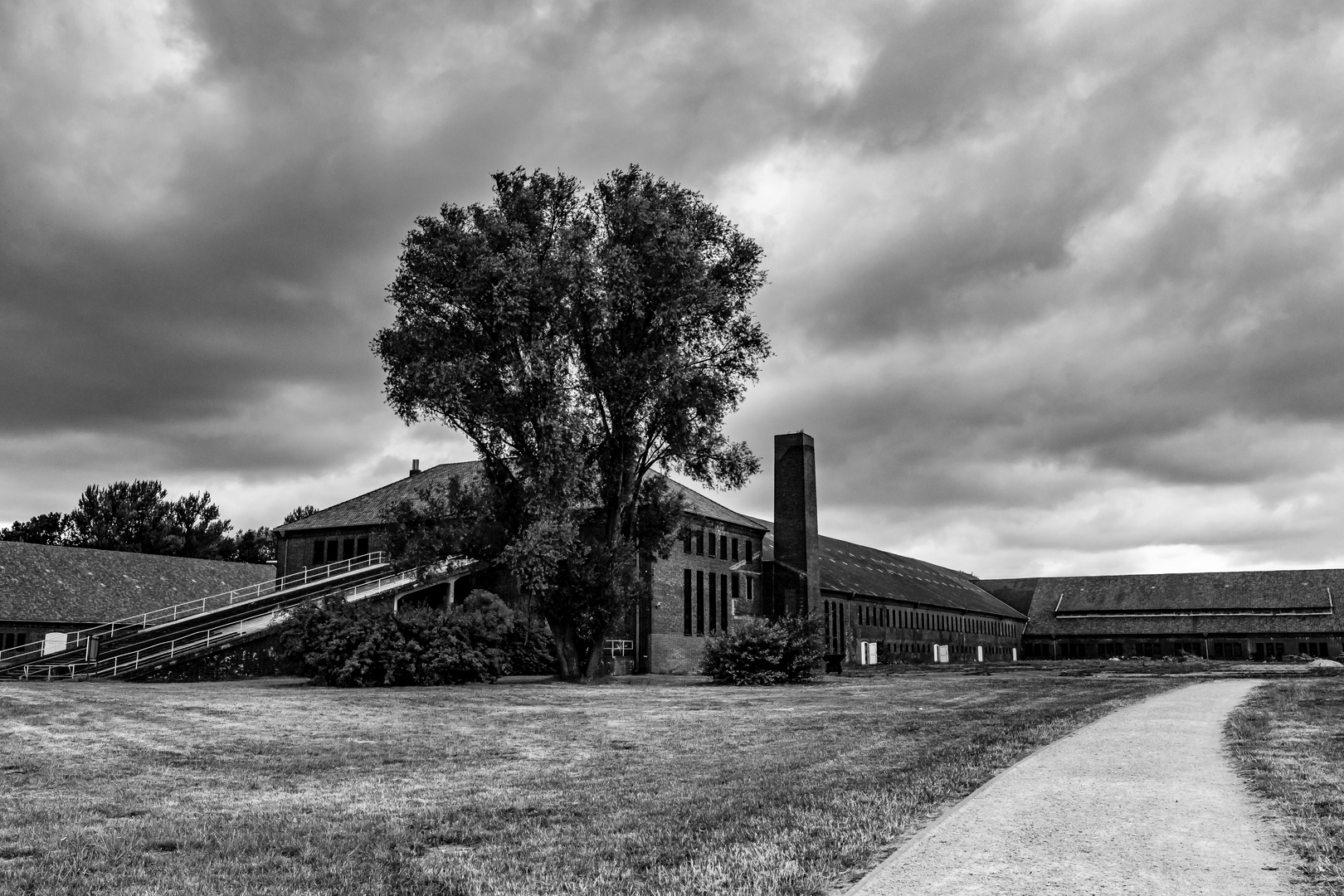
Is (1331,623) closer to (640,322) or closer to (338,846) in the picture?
(640,322)

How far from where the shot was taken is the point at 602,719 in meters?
19.4

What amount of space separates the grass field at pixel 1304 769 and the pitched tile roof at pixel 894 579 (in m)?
38.6

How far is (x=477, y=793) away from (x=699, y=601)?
41731mm

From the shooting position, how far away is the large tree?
31.7m

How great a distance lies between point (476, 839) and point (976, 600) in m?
93.9

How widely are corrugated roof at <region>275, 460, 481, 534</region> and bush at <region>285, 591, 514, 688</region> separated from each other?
20140 millimetres

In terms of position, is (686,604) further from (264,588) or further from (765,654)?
(264,588)

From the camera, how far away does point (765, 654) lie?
1336 inches

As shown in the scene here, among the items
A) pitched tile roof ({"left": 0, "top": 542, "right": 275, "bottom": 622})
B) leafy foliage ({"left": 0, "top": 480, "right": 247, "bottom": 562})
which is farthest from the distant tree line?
pitched tile roof ({"left": 0, "top": 542, "right": 275, "bottom": 622})

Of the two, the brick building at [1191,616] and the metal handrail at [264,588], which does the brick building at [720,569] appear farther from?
the brick building at [1191,616]

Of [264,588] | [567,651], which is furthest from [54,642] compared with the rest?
[567,651]

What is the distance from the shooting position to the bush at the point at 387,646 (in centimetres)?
3103

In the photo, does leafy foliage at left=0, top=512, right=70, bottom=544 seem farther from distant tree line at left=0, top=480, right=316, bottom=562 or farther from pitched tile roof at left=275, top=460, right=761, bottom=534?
pitched tile roof at left=275, top=460, right=761, bottom=534

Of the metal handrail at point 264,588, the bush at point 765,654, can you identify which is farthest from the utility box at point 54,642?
the bush at point 765,654
